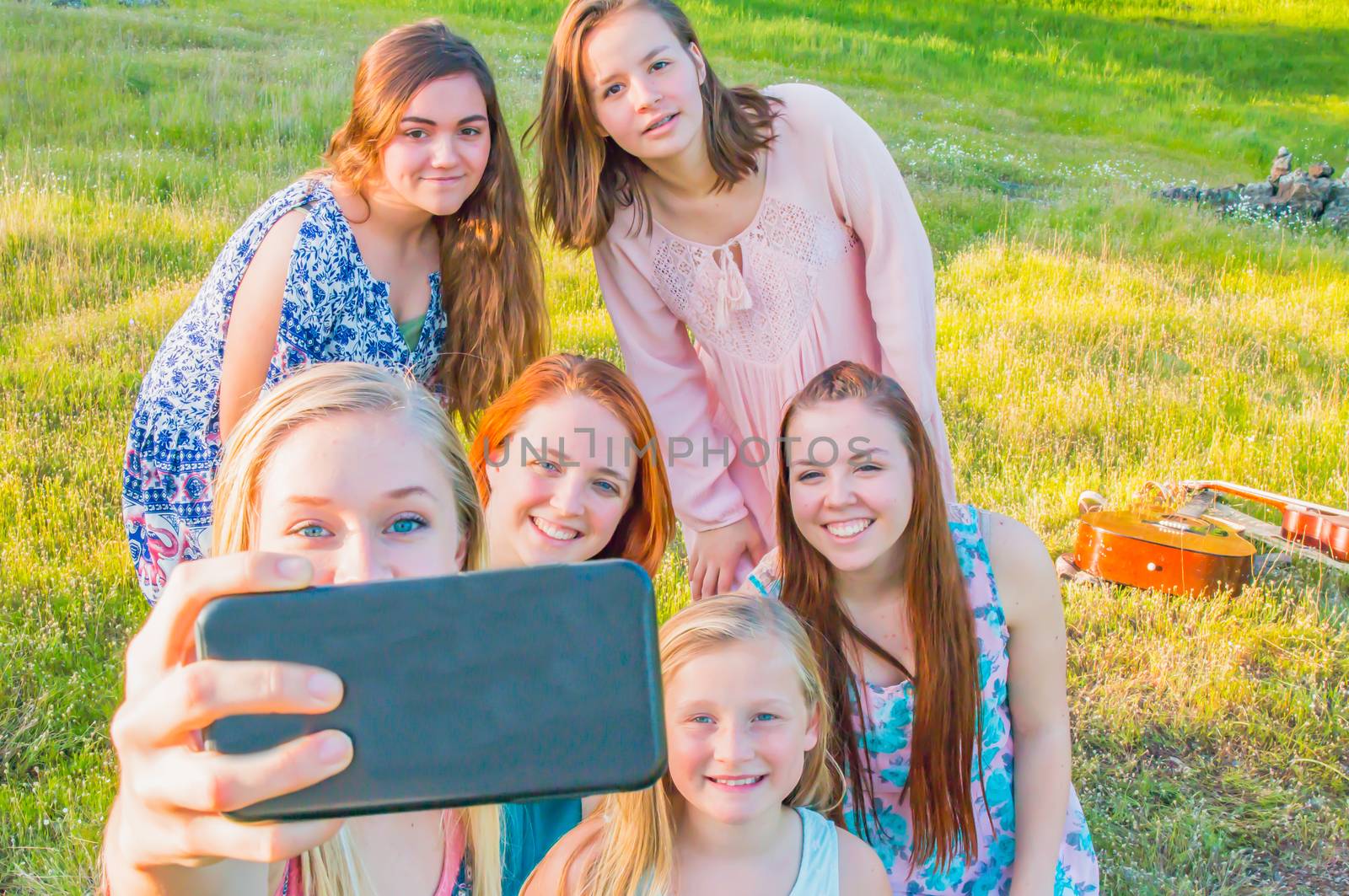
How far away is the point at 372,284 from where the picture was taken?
296 centimetres

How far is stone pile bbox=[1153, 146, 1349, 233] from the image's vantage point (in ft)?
35.3

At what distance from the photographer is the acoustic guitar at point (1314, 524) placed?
4.39 metres

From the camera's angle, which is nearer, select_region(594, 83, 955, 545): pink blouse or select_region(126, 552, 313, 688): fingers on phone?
select_region(126, 552, 313, 688): fingers on phone

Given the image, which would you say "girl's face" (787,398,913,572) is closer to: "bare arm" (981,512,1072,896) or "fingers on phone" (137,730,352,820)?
"bare arm" (981,512,1072,896)

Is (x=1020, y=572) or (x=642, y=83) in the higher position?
(x=642, y=83)

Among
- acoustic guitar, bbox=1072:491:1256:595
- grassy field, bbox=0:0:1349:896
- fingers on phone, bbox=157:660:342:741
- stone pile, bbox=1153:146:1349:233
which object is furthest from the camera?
stone pile, bbox=1153:146:1349:233

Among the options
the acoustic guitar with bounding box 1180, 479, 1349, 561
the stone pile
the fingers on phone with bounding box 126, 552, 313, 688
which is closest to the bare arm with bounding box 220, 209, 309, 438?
the fingers on phone with bounding box 126, 552, 313, 688

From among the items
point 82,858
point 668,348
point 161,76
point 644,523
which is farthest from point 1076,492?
point 161,76

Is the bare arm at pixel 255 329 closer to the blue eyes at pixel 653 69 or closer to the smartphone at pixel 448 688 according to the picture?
the blue eyes at pixel 653 69

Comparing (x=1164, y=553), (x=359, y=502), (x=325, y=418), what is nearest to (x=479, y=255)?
(x=325, y=418)

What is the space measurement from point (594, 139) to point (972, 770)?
175 cm

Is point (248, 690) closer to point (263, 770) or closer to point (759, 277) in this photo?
point (263, 770)

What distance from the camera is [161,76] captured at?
1059cm

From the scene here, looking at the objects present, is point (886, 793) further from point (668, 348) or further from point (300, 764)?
point (300, 764)
